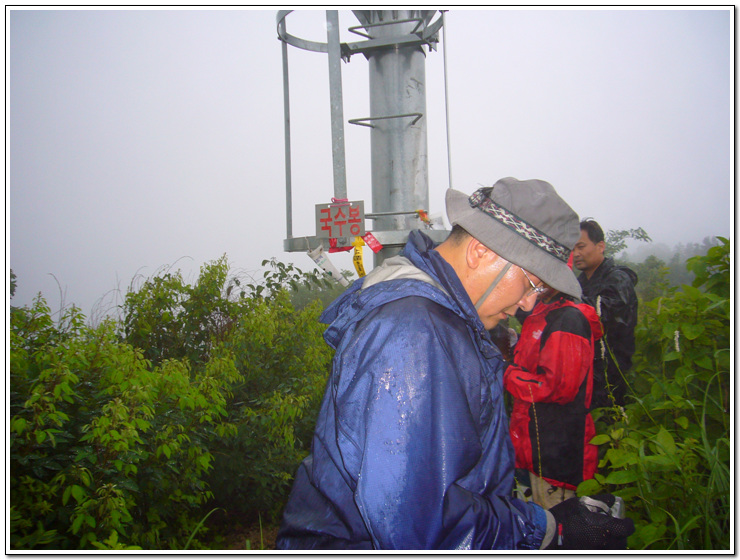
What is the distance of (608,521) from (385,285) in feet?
2.87

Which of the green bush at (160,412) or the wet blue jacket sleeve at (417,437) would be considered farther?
the green bush at (160,412)

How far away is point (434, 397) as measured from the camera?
3.04 feet

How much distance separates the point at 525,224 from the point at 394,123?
1.61 meters

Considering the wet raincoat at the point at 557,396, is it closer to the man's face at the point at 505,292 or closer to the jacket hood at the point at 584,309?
the jacket hood at the point at 584,309

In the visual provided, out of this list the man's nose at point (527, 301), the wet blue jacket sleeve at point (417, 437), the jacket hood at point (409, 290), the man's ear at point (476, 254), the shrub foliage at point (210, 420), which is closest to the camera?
the wet blue jacket sleeve at point (417, 437)

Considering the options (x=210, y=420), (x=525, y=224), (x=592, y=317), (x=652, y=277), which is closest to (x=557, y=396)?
(x=592, y=317)

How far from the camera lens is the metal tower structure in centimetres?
260

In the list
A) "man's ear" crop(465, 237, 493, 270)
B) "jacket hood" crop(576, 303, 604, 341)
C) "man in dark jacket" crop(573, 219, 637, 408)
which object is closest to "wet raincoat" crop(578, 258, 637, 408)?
"man in dark jacket" crop(573, 219, 637, 408)

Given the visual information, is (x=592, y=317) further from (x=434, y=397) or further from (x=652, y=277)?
(x=652, y=277)

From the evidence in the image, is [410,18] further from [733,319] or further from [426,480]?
[426,480]

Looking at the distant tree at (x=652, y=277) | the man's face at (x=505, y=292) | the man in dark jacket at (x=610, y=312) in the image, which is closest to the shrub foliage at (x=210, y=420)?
the man in dark jacket at (x=610, y=312)

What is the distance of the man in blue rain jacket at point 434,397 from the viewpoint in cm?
88

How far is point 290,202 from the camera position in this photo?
2939mm

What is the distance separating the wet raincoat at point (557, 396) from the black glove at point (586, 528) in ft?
3.34
